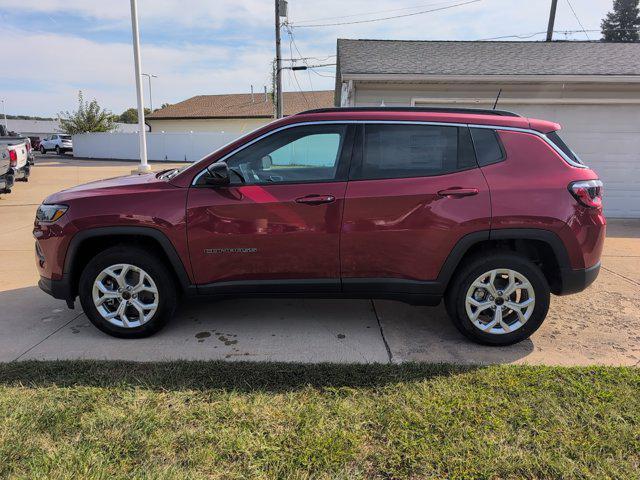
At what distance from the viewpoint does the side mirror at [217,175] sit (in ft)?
11.3

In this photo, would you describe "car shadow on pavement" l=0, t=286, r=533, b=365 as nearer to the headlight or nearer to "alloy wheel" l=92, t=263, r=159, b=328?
"alloy wheel" l=92, t=263, r=159, b=328

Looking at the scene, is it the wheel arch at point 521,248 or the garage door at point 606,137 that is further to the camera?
Result: the garage door at point 606,137

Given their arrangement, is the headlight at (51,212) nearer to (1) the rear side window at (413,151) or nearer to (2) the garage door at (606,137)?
(1) the rear side window at (413,151)

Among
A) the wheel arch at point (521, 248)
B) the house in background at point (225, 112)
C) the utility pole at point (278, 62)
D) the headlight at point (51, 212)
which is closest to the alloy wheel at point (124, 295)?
the headlight at point (51, 212)

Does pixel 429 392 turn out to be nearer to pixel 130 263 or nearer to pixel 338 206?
pixel 338 206

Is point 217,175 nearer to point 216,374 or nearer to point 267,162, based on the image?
point 267,162

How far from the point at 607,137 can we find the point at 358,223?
8.35m

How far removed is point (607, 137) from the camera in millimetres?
9344

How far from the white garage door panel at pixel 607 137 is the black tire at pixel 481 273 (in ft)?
22.1

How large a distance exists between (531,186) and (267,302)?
2.71 meters

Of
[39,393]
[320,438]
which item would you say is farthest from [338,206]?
[39,393]

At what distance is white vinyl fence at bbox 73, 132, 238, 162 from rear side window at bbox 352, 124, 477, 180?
26.4 m

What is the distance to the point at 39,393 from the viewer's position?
9.68 feet

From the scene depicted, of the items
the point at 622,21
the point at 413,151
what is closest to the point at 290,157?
the point at 413,151
